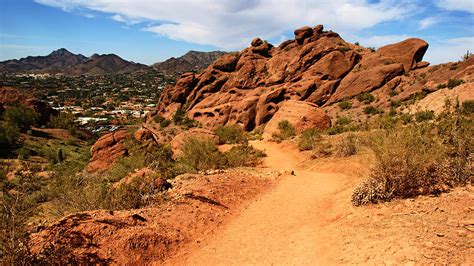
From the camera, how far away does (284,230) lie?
7797 millimetres

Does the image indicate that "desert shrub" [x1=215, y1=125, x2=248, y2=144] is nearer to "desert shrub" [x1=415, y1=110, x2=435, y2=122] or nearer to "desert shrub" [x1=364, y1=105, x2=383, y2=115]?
"desert shrub" [x1=364, y1=105, x2=383, y2=115]

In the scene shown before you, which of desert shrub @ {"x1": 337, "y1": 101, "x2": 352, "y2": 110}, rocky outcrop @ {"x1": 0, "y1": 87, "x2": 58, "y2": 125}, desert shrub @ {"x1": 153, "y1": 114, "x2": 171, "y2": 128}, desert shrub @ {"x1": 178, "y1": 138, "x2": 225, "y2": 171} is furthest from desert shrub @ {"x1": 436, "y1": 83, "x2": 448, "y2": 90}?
rocky outcrop @ {"x1": 0, "y1": 87, "x2": 58, "y2": 125}

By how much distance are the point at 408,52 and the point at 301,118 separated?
17253mm

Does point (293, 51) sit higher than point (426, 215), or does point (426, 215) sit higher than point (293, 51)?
point (293, 51)

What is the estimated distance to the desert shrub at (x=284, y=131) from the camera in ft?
73.2

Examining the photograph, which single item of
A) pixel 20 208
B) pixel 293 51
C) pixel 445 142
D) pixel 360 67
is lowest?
pixel 20 208

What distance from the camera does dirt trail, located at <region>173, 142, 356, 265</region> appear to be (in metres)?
6.53

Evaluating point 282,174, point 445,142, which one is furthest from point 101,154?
point 445,142

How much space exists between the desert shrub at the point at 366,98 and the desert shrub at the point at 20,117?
38634 millimetres

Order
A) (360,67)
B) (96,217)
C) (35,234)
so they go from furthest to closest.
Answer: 1. (360,67)
2. (96,217)
3. (35,234)

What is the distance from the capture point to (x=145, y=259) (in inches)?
255

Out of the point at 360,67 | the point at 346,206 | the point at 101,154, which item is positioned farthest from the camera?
the point at 360,67

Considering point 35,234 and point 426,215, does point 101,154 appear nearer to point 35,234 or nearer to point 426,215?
point 35,234

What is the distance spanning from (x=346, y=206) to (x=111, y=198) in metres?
6.24
